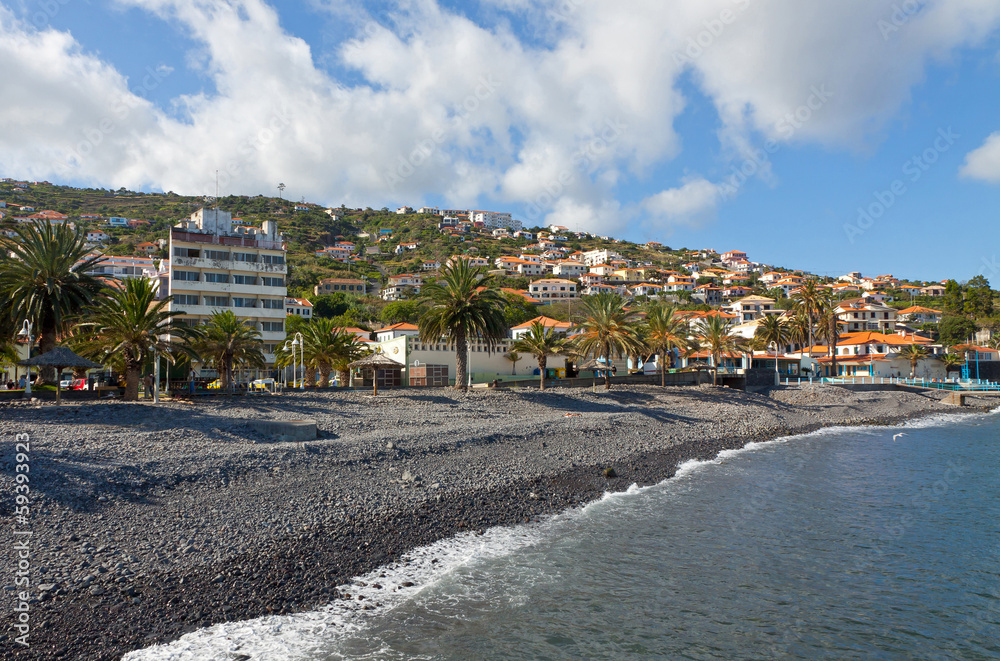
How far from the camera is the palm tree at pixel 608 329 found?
4591cm

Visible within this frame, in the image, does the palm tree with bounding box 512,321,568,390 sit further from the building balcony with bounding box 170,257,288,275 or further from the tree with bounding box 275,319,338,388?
the building balcony with bounding box 170,257,288,275

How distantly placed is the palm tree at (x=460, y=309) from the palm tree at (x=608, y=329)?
1041cm

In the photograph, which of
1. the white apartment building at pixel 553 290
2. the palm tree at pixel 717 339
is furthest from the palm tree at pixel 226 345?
the white apartment building at pixel 553 290

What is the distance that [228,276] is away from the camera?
57750 mm

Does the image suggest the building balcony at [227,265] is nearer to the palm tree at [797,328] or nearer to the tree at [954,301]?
the palm tree at [797,328]

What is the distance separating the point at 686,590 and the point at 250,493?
11.0 m

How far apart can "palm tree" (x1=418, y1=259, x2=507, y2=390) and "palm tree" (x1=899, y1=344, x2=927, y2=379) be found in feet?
202

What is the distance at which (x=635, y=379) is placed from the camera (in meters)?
53.3

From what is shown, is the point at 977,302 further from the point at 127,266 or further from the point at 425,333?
the point at 127,266

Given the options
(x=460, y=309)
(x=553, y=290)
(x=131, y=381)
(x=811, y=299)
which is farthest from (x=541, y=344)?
(x=553, y=290)

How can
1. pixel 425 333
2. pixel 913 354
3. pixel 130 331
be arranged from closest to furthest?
pixel 130 331 → pixel 425 333 → pixel 913 354

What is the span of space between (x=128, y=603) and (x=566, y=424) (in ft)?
74.3

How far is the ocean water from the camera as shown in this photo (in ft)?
33.5
